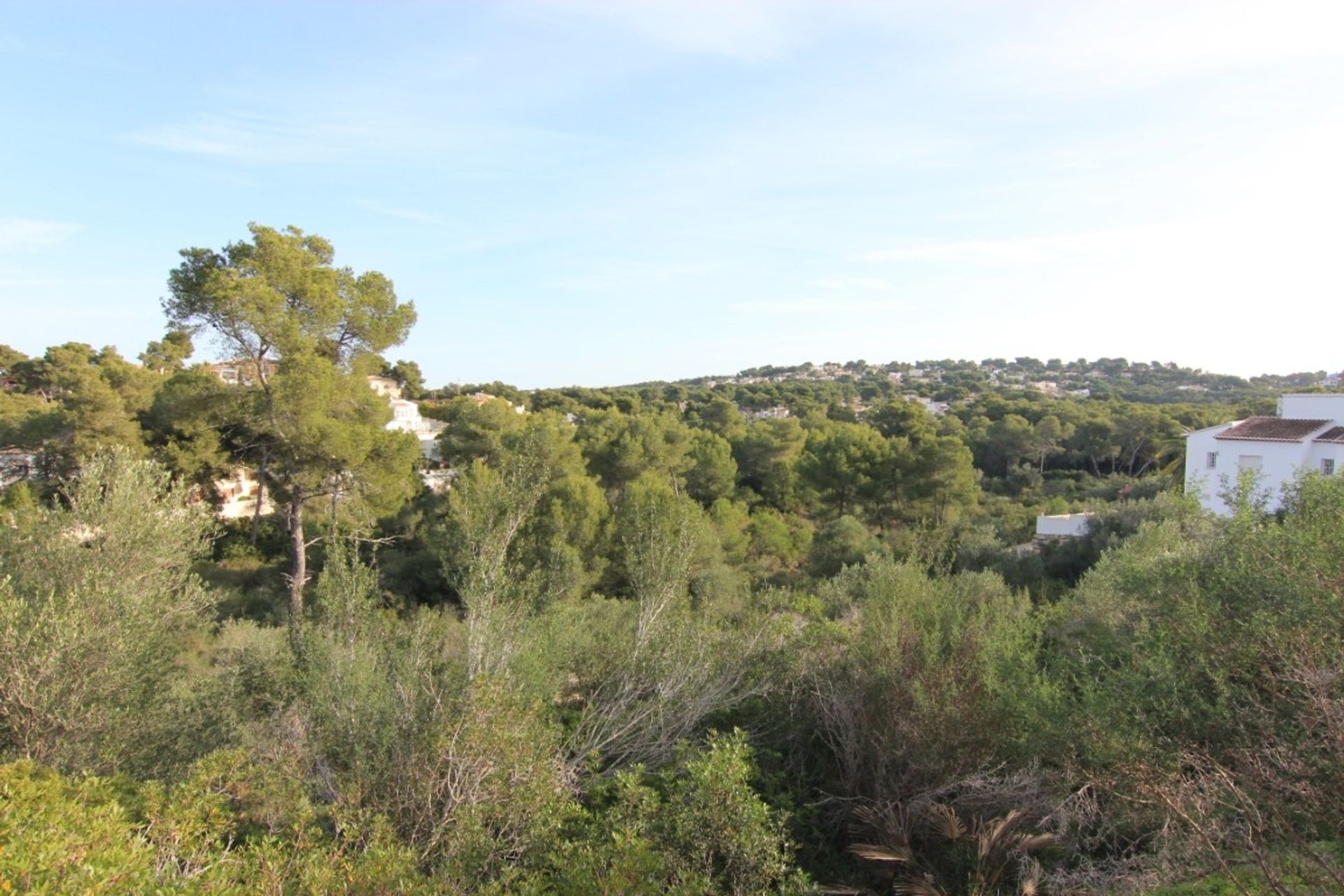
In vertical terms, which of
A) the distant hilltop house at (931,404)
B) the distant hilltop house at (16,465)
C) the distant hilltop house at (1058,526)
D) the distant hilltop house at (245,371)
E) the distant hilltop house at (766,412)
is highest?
the distant hilltop house at (245,371)

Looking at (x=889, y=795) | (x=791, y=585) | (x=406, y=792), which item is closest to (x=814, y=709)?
(x=889, y=795)

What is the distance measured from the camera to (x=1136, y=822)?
14.8ft

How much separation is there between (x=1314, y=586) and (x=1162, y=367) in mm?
93176

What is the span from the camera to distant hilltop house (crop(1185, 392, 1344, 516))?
15.8m

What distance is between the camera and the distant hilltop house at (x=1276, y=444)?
15836 millimetres

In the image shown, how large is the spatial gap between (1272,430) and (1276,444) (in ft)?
2.61

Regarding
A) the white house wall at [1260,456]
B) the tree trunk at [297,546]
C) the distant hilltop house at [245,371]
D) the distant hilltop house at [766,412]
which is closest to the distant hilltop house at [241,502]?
the distant hilltop house at [245,371]

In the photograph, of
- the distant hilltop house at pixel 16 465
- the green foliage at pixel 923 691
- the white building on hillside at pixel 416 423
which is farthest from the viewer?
the white building on hillside at pixel 416 423

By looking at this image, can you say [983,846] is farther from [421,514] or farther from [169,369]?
[169,369]

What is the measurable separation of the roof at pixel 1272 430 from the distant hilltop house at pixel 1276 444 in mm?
15

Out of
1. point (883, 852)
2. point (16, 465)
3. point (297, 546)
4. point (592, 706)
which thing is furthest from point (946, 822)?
point (16, 465)

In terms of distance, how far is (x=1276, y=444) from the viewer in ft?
53.0

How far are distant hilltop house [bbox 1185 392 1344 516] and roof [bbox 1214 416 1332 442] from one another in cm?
2

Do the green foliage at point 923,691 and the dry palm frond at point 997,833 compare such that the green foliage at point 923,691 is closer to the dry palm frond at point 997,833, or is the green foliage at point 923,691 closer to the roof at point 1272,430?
the dry palm frond at point 997,833
